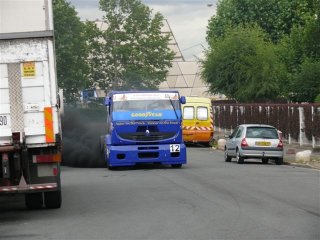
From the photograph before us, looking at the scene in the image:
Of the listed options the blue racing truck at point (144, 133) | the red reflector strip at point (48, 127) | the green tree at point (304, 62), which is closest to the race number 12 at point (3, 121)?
the red reflector strip at point (48, 127)

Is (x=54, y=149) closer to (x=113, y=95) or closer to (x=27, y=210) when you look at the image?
(x=27, y=210)

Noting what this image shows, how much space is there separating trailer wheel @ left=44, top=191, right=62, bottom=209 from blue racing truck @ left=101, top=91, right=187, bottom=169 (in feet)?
36.8

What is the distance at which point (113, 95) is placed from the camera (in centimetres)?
2844

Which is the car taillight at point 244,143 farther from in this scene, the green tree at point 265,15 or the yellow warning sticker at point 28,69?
the green tree at point 265,15

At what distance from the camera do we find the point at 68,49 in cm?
8969

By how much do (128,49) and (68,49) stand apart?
23.3m

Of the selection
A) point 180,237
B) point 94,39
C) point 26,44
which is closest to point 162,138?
point 26,44

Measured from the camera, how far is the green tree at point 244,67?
5922 centimetres

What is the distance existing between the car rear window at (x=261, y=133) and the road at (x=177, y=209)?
21.0 ft

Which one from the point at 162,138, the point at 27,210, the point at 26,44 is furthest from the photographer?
the point at 162,138

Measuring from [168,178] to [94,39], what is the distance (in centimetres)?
9189

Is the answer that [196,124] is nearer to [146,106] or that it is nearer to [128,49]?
[146,106]

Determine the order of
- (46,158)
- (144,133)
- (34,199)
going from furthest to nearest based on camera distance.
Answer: (144,133) → (34,199) → (46,158)

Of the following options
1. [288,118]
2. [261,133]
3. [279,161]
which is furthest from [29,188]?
[288,118]
